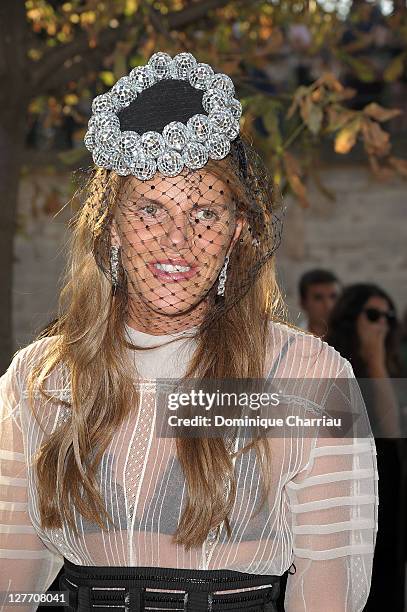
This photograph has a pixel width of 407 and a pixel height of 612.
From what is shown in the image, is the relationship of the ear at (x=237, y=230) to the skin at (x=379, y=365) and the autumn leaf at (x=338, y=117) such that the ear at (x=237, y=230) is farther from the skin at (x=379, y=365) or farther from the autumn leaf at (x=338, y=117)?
the skin at (x=379, y=365)

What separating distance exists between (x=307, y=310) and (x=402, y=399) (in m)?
1.48

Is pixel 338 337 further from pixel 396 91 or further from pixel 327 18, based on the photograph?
pixel 396 91

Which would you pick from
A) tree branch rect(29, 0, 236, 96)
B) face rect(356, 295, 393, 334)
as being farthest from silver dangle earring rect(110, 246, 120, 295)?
face rect(356, 295, 393, 334)

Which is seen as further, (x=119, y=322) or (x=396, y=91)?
(x=396, y=91)

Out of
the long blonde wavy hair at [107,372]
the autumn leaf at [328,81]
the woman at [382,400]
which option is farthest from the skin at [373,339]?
the long blonde wavy hair at [107,372]

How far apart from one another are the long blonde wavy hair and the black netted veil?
0.02 meters

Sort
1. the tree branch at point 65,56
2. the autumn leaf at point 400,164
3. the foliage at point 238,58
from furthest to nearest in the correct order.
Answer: the tree branch at point 65,56
the autumn leaf at point 400,164
the foliage at point 238,58

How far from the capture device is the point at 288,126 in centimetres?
381

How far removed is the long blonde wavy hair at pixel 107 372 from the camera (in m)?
1.99

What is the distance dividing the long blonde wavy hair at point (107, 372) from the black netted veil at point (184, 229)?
0.02 metres

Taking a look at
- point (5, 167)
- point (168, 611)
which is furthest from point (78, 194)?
point (5, 167)

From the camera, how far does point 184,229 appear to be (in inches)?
80.2

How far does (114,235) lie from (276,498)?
2.14 ft

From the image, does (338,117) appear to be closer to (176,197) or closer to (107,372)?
(176,197)
